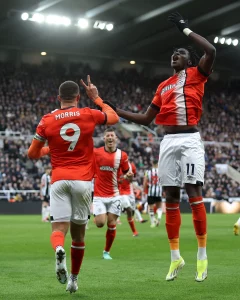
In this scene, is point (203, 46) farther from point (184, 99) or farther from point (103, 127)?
point (103, 127)

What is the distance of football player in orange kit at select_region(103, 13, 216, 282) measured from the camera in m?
8.73

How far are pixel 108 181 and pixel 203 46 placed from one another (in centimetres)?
630

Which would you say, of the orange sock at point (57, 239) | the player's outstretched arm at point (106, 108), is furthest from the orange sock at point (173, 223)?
the orange sock at point (57, 239)

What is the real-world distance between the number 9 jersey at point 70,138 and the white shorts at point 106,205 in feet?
19.5

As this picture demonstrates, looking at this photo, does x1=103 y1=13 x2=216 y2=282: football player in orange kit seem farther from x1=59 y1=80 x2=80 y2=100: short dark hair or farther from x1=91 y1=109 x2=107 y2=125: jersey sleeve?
x1=59 y1=80 x2=80 y2=100: short dark hair

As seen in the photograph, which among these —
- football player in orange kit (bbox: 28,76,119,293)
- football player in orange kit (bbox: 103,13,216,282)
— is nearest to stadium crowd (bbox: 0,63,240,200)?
football player in orange kit (bbox: 103,13,216,282)

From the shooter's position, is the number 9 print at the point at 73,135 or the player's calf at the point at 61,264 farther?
the number 9 print at the point at 73,135

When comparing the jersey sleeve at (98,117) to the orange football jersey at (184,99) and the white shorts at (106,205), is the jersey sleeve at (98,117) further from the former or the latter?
the white shorts at (106,205)

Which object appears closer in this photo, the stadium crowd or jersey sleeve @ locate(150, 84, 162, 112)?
jersey sleeve @ locate(150, 84, 162, 112)

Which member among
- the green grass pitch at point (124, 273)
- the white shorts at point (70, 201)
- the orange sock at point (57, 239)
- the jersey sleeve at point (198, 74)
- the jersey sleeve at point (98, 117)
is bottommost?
the green grass pitch at point (124, 273)

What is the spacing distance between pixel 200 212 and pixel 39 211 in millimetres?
30533

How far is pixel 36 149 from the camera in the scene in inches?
320

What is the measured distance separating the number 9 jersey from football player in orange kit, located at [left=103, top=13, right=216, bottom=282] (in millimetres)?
721

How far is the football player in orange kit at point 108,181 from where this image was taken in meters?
14.1
